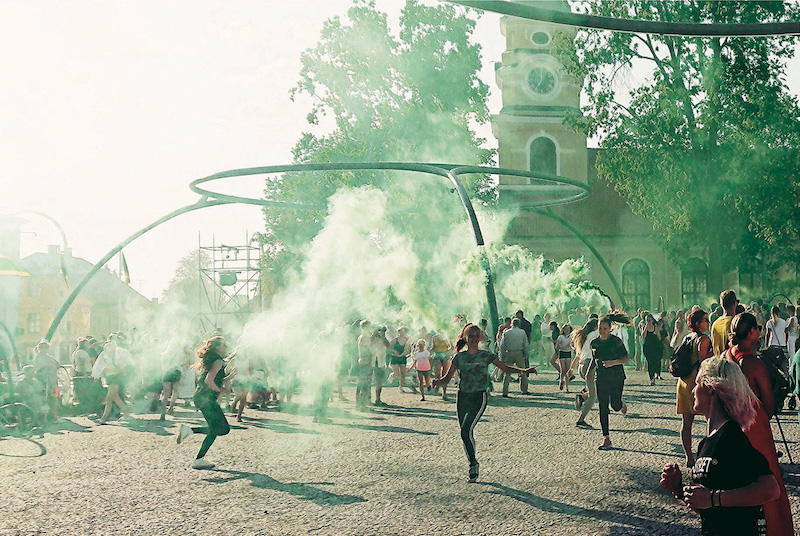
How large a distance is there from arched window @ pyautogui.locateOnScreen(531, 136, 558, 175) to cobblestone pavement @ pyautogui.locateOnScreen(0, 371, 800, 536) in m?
31.9

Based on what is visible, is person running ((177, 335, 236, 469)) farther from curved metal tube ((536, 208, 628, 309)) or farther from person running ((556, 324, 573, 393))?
curved metal tube ((536, 208, 628, 309))

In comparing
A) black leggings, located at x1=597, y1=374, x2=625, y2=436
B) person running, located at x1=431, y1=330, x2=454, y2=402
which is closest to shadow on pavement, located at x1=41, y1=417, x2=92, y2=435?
person running, located at x1=431, y1=330, x2=454, y2=402

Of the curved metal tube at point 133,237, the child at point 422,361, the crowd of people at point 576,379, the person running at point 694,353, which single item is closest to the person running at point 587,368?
the crowd of people at point 576,379

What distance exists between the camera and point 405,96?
3825cm

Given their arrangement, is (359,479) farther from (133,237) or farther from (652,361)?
(133,237)

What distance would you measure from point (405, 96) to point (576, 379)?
1833 centimetres

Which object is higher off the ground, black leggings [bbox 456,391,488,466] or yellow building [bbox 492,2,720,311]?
yellow building [bbox 492,2,720,311]

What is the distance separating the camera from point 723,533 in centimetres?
385

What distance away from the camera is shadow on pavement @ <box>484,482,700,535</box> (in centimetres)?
691

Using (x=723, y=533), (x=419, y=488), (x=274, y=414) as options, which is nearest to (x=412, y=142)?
(x=274, y=414)

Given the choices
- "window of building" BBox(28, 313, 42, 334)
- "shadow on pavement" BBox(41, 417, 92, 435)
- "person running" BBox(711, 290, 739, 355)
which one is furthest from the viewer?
"window of building" BBox(28, 313, 42, 334)

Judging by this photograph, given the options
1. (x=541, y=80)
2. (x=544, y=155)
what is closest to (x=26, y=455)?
(x=544, y=155)

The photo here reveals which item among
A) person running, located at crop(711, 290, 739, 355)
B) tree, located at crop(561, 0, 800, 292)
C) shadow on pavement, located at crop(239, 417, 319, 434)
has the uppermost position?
tree, located at crop(561, 0, 800, 292)

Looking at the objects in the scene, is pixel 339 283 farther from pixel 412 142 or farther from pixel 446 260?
pixel 412 142
